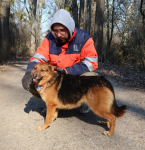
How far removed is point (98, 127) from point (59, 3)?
2783cm

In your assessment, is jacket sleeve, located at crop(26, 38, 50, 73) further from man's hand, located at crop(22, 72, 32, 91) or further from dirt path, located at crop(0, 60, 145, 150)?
dirt path, located at crop(0, 60, 145, 150)

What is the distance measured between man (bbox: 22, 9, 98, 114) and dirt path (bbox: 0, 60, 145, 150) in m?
0.60

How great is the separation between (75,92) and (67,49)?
116 cm

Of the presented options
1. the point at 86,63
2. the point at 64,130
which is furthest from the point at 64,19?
the point at 64,130

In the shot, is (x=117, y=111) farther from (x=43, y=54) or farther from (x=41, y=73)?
(x=43, y=54)

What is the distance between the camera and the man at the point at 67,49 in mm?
3281

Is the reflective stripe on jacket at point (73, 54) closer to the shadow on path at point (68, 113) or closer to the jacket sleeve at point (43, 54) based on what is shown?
the jacket sleeve at point (43, 54)

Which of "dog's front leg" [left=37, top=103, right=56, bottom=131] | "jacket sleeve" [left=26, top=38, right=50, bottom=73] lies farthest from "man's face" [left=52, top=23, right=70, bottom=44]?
"dog's front leg" [left=37, top=103, right=56, bottom=131]

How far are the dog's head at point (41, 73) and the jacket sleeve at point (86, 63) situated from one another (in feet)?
1.37

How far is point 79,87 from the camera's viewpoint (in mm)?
2922

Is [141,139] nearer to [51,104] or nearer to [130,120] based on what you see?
[130,120]

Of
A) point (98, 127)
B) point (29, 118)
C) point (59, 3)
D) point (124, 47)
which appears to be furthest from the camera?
point (59, 3)

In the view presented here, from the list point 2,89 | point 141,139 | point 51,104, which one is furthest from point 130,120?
point 2,89

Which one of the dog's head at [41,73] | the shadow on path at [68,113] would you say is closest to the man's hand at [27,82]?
the dog's head at [41,73]
